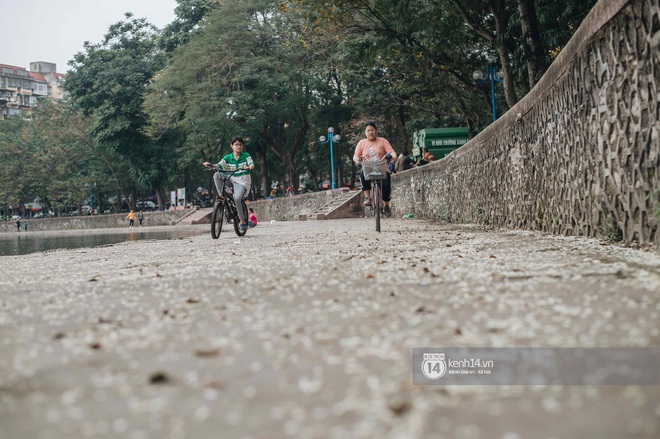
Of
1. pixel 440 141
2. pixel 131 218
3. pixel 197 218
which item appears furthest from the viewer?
pixel 131 218

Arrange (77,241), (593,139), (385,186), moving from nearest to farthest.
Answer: (593,139), (385,186), (77,241)

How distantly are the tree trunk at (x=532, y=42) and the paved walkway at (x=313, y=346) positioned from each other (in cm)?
Result: 1045

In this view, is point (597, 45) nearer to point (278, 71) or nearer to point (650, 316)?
point (650, 316)

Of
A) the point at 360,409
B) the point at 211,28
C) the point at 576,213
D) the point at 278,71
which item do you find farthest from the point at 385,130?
the point at 360,409

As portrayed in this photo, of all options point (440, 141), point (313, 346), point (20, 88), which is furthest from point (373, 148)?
point (20, 88)

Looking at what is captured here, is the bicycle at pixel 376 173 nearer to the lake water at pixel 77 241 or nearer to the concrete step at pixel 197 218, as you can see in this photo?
the lake water at pixel 77 241

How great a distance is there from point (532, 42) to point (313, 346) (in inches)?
530

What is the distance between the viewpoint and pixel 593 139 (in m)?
6.48

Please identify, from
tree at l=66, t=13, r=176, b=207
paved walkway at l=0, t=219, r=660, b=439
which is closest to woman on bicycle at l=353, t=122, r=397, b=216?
paved walkway at l=0, t=219, r=660, b=439

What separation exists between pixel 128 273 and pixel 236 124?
33.7 meters

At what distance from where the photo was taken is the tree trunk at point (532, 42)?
14.5 metres

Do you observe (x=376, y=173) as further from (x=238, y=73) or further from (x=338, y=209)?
(x=238, y=73)

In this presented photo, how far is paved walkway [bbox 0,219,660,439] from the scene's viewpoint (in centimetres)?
180

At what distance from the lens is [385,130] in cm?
4034
